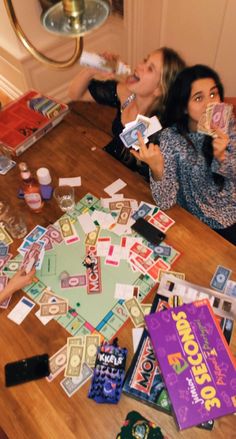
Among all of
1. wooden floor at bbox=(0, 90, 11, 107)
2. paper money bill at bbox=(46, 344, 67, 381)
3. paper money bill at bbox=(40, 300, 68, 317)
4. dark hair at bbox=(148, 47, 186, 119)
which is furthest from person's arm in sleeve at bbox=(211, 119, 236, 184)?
wooden floor at bbox=(0, 90, 11, 107)

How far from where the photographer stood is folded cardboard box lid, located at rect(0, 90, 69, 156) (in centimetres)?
Answer: 211

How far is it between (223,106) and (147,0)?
6.96 ft

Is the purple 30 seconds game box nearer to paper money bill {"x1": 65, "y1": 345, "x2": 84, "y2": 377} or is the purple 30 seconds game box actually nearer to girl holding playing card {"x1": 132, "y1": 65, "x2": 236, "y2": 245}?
paper money bill {"x1": 65, "y1": 345, "x2": 84, "y2": 377}

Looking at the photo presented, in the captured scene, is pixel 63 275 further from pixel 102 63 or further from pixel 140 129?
pixel 102 63

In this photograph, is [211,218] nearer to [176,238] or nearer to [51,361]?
[176,238]

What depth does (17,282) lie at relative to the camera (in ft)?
5.20

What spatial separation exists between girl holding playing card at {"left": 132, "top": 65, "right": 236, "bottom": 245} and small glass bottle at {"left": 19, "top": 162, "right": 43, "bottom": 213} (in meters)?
0.56

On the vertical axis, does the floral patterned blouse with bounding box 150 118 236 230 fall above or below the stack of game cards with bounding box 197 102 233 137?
below

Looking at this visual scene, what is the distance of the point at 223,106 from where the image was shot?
5.64ft

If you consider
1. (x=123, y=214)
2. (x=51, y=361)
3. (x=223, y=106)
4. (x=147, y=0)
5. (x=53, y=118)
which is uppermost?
(x=147, y=0)

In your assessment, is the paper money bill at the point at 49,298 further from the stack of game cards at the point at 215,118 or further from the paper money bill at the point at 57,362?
the stack of game cards at the point at 215,118

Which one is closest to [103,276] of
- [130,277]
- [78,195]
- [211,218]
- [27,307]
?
[130,277]

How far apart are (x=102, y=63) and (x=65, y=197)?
84 centimetres

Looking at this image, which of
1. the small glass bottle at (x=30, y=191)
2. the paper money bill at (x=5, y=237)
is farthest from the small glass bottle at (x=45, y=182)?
the paper money bill at (x=5, y=237)
